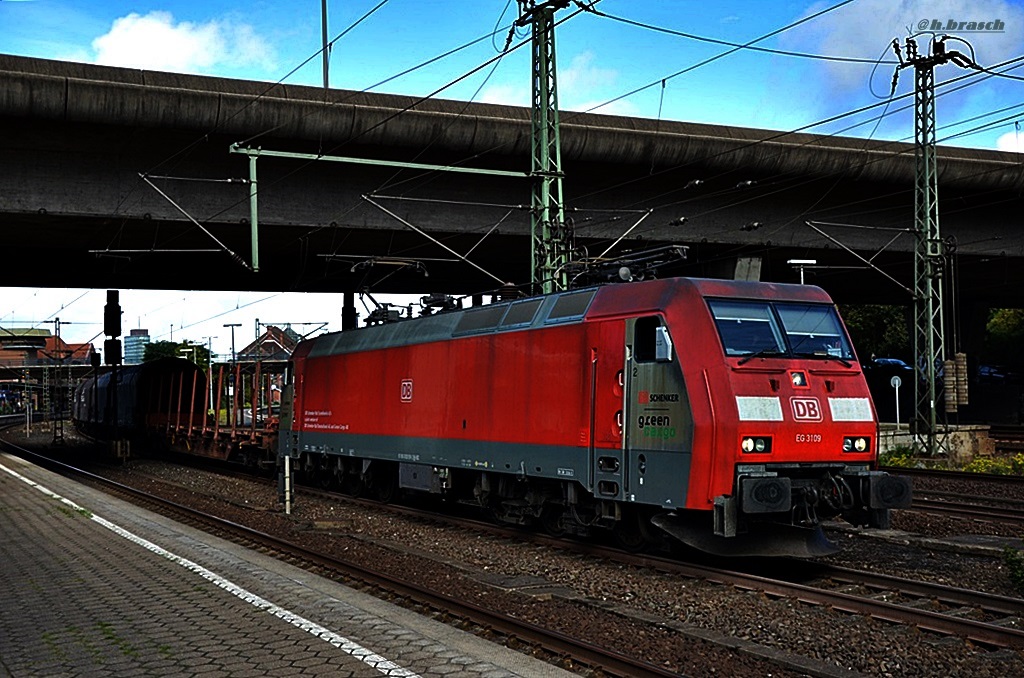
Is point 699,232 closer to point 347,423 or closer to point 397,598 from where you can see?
point 347,423

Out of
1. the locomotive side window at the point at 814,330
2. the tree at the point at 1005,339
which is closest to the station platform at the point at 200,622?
the locomotive side window at the point at 814,330

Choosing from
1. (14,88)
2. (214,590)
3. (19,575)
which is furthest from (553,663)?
(14,88)

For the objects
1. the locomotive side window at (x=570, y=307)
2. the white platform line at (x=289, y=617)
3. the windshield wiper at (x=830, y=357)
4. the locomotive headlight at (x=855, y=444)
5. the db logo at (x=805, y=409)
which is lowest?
the white platform line at (x=289, y=617)

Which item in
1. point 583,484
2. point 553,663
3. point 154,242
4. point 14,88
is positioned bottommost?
point 553,663

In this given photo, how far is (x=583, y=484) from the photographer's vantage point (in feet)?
45.2

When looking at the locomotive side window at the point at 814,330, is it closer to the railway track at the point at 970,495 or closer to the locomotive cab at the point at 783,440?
the locomotive cab at the point at 783,440

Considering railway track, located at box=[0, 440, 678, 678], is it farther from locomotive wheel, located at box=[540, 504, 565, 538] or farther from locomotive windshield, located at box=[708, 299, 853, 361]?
locomotive windshield, located at box=[708, 299, 853, 361]

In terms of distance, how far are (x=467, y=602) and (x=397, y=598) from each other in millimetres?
1129

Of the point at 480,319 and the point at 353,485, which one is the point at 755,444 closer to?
the point at 480,319

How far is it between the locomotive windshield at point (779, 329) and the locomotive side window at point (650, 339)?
66 cm

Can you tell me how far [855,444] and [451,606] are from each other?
541 cm

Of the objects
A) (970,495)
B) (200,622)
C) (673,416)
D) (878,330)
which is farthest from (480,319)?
(878,330)

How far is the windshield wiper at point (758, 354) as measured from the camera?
1217 cm

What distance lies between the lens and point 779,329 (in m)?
12.9
